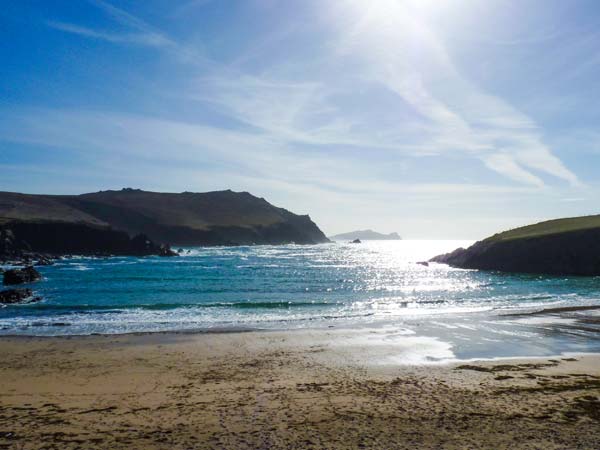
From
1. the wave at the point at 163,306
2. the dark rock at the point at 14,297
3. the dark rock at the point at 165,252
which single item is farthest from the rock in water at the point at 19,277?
the dark rock at the point at 165,252

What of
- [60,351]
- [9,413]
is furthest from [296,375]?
[60,351]

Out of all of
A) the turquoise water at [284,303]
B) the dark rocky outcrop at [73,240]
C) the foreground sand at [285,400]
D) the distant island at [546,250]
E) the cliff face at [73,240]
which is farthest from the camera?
the cliff face at [73,240]

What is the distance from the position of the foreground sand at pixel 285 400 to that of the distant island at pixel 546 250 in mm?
55434

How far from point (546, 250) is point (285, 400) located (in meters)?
70.2

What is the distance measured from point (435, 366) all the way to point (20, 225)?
123 m

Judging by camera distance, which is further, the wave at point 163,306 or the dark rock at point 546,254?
the dark rock at point 546,254

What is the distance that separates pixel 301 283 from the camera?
179ft

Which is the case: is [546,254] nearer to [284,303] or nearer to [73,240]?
[284,303]

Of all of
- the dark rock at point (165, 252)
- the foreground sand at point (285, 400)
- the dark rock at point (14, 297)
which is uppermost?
the dark rock at point (165, 252)

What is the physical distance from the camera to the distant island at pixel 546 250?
6619cm

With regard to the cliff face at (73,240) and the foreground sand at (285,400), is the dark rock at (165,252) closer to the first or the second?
the cliff face at (73,240)

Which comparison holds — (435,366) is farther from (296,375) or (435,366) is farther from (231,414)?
(231,414)

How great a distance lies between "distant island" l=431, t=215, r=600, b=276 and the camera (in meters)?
66.2

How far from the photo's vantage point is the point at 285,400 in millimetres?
13367
